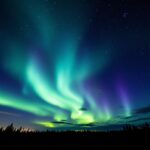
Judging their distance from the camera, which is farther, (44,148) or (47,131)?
(47,131)

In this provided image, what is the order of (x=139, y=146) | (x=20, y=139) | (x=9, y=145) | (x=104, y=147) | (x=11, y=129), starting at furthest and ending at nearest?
(x=11, y=129) < (x=20, y=139) < (x=9, y=145) < (x=104, y=147) < (x=139, y=146)

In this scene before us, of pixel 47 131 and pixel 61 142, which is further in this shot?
pixel 47 131

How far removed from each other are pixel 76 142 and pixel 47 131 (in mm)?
11611

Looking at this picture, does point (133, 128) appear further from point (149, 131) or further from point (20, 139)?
point (20, 139)

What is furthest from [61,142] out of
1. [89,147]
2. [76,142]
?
[89,147]

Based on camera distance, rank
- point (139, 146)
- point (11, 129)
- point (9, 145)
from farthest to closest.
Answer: point (11, 129), point (9, 145), point (139, 146)

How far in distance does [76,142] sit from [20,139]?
803 centimetres

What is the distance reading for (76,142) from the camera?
76.0ft

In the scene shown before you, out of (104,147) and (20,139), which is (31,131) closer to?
(20,139)

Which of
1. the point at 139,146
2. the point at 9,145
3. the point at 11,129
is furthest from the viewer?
the point at 11,129

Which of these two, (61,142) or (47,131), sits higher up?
(47,131)

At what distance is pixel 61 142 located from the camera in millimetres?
23562

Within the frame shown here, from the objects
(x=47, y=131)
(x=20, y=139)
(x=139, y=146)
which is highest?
(x=47, y=131)

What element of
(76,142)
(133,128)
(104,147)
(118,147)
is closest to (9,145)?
(76,142)
